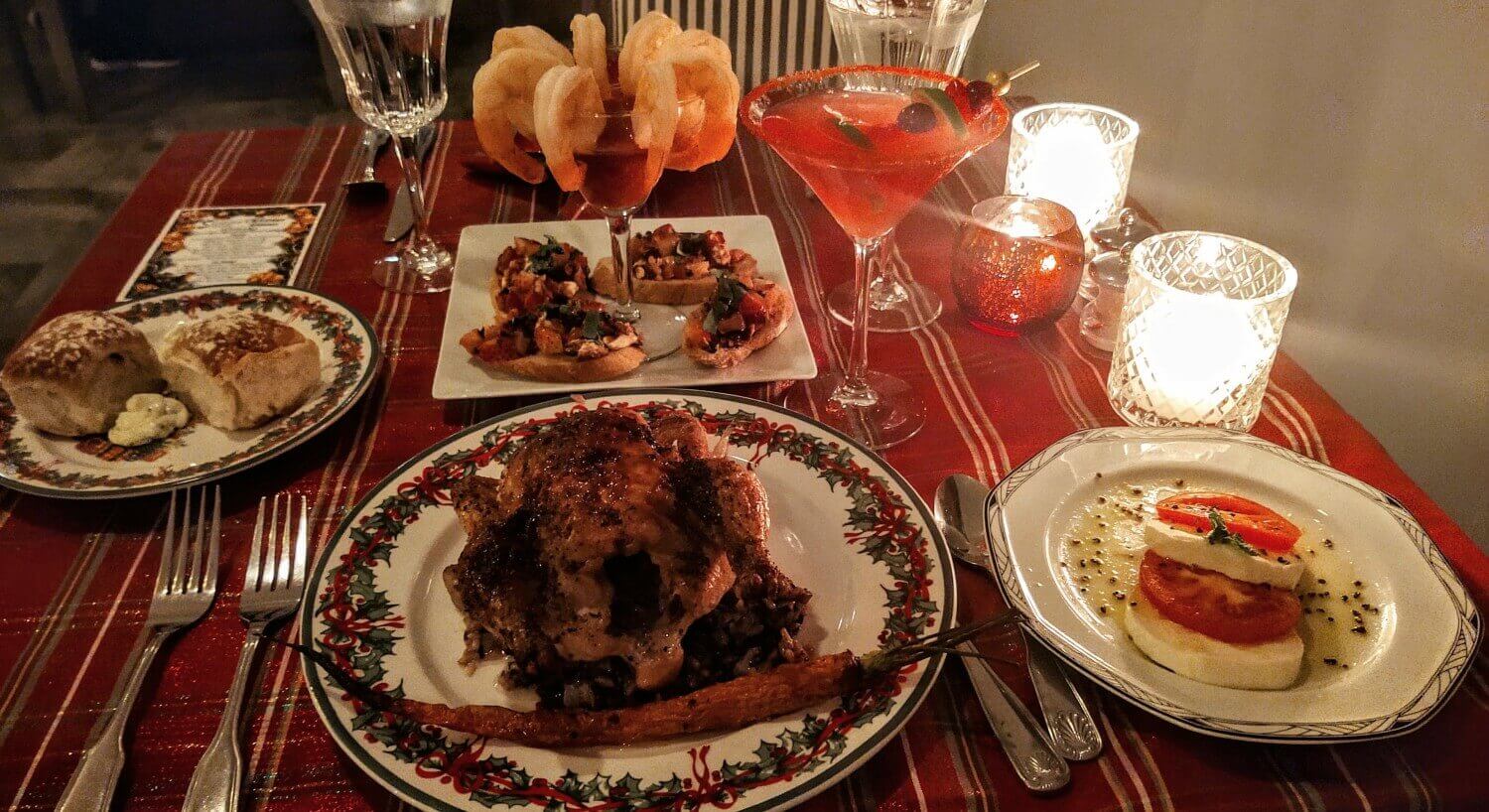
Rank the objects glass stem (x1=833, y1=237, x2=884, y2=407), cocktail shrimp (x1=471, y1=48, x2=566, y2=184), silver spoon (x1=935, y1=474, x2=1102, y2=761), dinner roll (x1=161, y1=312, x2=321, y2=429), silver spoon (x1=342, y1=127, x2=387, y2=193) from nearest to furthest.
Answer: silver spoon (x1=935, y1=474, x2=1102, y2=761) < dinner roll (x1=161, y1=312, x2=321, y2=429) < glass stem (x1=833, y1=237, x2=884, y2=407) < cocktail shrimp (x1=471, y1=48, x2=566, y2=184) < silver spoon (x1=342, y1=127, x2=387, y2=193)

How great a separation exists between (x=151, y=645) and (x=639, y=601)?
70cm

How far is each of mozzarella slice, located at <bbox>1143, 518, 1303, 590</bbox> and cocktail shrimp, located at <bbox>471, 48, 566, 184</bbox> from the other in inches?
57.1

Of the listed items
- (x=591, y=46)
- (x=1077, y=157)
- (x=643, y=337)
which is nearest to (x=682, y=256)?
(x=643, y=337)

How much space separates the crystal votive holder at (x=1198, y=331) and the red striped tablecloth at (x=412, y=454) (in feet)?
0.38

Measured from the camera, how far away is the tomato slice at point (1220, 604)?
1197mm

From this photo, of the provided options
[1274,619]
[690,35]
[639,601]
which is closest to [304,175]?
[690,35]

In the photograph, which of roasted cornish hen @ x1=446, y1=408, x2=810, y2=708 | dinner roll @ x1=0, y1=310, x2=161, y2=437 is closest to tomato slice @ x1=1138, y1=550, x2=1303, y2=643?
roasted cornish hen @ x1=446, y1=408, x2=810, y2=708

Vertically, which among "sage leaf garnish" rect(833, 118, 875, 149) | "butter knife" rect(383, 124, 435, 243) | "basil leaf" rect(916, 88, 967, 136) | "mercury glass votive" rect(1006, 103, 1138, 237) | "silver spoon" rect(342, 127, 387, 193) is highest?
"basil leaf" rect(916, 88, 967, 136)

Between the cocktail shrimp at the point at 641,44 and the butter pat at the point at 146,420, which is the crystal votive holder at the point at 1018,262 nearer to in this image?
the cocktail shrimp at the point at 641,44

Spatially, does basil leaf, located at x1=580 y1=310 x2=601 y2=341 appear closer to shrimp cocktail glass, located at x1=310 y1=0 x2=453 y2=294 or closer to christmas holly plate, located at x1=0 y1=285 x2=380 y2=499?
christmas holly plate, located at x1=0 y1=285 x2=380 y2=499

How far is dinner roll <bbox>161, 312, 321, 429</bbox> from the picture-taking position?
170 cm

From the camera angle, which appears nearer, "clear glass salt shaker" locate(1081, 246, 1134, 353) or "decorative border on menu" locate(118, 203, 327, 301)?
"clear glass salt shaker" locate(1081, 246, 1134, 353)

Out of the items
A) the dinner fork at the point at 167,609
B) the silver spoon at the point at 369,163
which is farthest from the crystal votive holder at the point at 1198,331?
the silver spoon at the point at 369,163

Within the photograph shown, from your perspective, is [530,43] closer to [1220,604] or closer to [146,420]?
[146,420]
